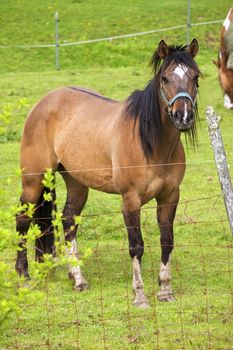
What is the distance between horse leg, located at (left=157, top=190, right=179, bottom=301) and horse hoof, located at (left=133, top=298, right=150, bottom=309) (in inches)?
8.5

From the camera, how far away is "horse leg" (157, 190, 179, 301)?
852cm

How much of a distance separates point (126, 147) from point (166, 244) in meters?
0.96

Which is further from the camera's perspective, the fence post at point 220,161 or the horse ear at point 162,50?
the horse ear at point 162,50

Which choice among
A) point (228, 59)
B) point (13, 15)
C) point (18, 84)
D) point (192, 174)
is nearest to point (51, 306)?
point (228, 59)

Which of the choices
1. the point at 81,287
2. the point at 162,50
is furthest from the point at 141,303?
the point at 162,50

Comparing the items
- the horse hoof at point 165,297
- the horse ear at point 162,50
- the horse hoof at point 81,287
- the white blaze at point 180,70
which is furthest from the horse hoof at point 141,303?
the horse ear at point 162,50

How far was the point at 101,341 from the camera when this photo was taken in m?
7.37

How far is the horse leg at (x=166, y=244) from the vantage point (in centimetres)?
852

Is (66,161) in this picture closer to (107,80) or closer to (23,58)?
(107,80)

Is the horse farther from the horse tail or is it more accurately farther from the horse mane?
the horse tail

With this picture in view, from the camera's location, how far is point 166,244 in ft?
28.3

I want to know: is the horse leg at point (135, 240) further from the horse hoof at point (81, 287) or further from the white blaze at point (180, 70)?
the white blaze at point (180, 70)

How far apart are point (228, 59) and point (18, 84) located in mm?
9503

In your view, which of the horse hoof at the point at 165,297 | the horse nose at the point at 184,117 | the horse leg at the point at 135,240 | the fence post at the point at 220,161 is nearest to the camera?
the fence post at the point at 220,161
